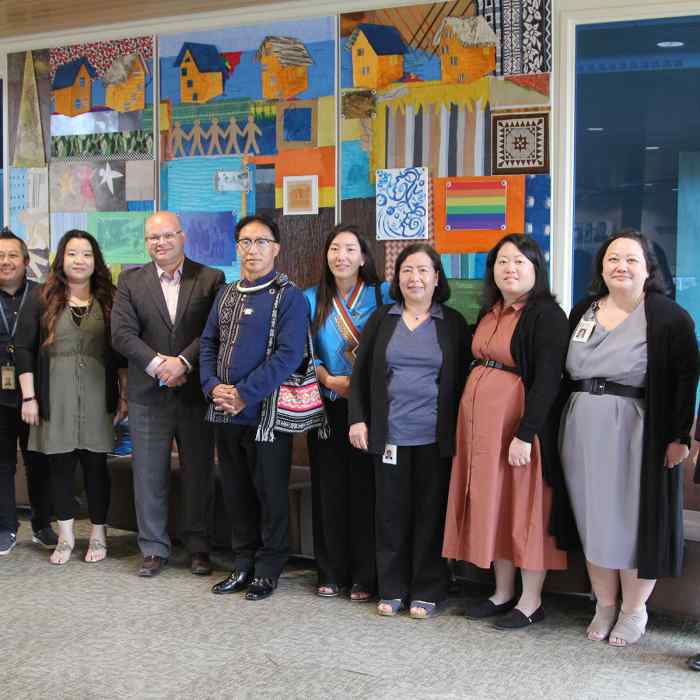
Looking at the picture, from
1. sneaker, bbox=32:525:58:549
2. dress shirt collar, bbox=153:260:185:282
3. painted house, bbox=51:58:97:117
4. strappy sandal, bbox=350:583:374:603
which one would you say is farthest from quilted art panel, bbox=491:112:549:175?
sneaker, bbox=32:525:58:549

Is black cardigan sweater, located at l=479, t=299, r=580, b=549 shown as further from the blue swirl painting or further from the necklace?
the blue swirl painting

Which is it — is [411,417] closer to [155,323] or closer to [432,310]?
[432,310]

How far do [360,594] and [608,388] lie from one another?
4.51 ft

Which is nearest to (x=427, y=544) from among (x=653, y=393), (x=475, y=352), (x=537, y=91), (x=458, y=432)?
(x=458, y=432)

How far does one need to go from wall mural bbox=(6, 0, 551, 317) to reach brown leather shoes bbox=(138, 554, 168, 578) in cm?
170

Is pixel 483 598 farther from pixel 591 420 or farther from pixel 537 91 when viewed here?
pixel 537 91

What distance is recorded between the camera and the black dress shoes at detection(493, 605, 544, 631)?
3.77 meters

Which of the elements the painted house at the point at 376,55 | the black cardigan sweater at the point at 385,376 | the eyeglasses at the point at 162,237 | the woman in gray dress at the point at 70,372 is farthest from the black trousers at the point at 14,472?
the painted house at the point at 376,55

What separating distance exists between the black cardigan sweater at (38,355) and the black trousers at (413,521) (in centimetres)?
148

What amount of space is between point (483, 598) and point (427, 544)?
47 centimetres

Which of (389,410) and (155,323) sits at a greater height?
(155,323)

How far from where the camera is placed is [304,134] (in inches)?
208

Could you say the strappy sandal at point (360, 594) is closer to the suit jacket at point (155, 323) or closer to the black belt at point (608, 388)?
the suit jacket at point (155, 323)

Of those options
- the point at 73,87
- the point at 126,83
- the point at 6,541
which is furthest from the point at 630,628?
the point at 73,87
